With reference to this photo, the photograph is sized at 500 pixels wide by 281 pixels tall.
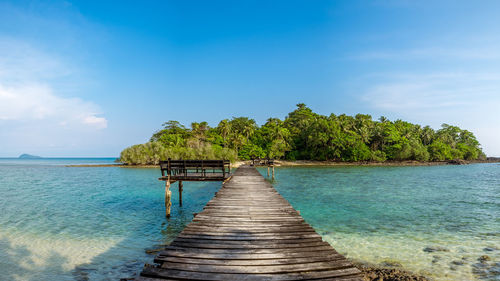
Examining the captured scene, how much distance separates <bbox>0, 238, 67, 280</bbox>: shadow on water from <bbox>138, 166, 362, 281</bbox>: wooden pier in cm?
497

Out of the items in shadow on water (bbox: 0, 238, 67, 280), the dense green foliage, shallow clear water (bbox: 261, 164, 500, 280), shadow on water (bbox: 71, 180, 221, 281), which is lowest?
shallow clear water (bbox: 261, 164, 500, 280)

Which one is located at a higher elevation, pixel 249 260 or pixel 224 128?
pixel 224 128

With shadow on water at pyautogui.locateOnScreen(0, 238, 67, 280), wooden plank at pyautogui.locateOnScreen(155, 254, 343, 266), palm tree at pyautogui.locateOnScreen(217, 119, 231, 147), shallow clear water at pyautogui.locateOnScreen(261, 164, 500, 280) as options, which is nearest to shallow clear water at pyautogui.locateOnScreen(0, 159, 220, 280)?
shadow on water at pyautogui.locateOnScreen(0, 238, 67, 280)

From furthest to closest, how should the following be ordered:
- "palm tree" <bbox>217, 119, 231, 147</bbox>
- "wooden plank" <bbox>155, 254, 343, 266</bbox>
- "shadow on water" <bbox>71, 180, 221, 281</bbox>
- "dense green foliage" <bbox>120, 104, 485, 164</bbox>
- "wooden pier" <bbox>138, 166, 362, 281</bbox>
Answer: "palm tree" <bbox>217, 119, 231, 147</bbox> → "dense green foliage" <bbox>120, 104, 485, 164</bbox> → "shadow on water" <bbox>71, 180, 221, 281</bbox> → "wooden plank" <bbox>155, 254, 343, 266</bbox> → "wooden pier" <bbox>138, 166, 362, 281</bbox>

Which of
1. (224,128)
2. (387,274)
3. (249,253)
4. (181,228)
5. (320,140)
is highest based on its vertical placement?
(224,128)

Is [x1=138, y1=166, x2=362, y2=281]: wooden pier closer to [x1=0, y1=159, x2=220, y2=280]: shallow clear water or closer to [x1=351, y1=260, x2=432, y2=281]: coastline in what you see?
[x1=351, y1=260, x2=432, y2=281]: coastline

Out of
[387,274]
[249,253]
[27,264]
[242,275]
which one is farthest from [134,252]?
[387,274]

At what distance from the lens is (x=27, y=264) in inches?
311

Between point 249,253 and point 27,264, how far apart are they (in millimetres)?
8265

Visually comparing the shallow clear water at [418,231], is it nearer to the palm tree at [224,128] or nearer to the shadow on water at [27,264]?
the shadow on water at [27,264]

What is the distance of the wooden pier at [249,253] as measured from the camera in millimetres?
3578

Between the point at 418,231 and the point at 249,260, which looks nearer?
the point at 249,260

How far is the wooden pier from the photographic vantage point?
3.58 meters

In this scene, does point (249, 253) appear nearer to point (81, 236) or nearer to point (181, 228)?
point (181, 228)
